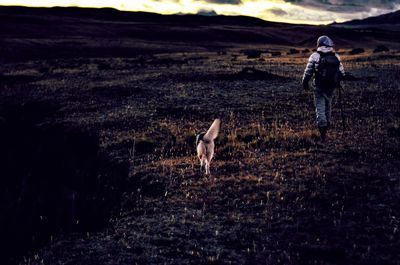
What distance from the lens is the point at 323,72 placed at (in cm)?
1266

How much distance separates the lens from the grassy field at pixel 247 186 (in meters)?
7.24

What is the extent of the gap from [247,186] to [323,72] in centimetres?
440

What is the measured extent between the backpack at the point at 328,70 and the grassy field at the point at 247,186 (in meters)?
1.57

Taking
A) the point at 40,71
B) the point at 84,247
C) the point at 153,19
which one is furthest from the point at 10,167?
the point at 153,19

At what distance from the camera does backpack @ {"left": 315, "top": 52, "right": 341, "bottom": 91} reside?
41.5 ft

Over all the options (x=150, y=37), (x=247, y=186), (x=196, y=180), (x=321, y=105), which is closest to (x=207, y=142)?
(x=196, y=180)

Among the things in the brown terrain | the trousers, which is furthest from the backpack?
the brown terrain

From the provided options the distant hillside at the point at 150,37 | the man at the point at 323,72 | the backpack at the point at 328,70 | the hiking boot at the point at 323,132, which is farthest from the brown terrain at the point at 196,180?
the distant hillside at the point at 150,37

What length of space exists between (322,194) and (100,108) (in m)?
13.3

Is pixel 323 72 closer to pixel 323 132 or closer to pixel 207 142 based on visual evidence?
pixel 323 132

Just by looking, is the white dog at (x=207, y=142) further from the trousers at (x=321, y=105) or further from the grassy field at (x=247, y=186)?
the trousers at (x=321, y=105)

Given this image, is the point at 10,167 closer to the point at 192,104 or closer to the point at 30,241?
the point at 30,241

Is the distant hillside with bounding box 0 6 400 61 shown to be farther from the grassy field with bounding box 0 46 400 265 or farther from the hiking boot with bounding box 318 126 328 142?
the hiking boot with bounding box 318 126 328 142

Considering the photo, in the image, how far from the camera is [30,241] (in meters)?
8.38
